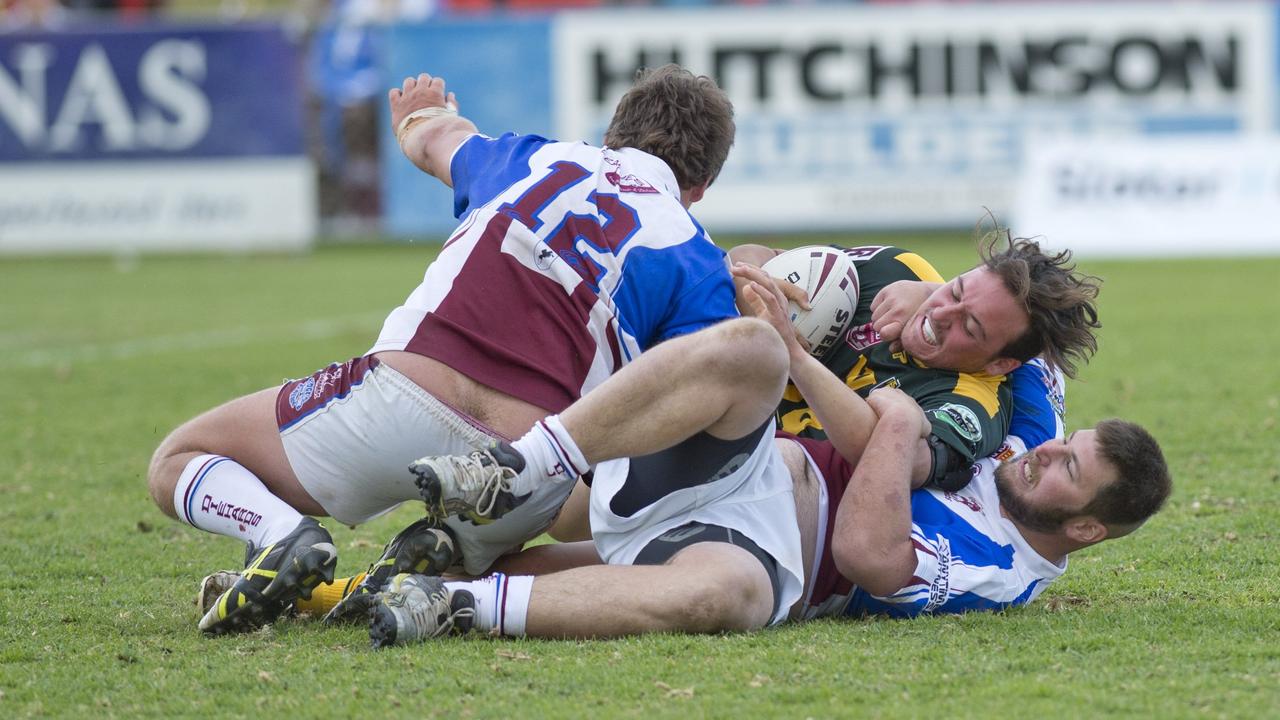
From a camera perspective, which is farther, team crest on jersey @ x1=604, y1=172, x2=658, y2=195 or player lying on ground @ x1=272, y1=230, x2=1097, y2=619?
team crest on jersey @ x1=604, y1=172, x2=658, y2=195

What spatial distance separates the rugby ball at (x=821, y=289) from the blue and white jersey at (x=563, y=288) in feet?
2.06

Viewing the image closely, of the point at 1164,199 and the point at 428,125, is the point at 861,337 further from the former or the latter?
the point at 1164,199

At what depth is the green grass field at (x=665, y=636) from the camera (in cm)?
379

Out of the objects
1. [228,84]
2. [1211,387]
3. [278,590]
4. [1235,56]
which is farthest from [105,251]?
[278,590]

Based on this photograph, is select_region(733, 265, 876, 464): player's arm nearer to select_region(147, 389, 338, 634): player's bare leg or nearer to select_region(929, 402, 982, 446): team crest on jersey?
select_region(929, 402, 982, 446): team crest on jersey

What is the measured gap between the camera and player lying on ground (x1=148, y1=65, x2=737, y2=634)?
4.67 metres

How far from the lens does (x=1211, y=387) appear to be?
9.09 m

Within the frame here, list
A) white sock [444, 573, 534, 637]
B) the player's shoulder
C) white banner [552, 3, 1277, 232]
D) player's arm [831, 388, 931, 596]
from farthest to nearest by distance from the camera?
1. white banner [552, 3, 1277, 232]
2. the player's shoulder
3. player's arm [831, 388, 931, 596]
4. white sock [444, 573, 534, 637]

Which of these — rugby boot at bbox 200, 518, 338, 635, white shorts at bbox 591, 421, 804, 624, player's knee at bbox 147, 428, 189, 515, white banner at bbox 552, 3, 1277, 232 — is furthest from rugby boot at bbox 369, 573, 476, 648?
white banner at bbox 552, 3, 1277, 232

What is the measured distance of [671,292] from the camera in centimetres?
472

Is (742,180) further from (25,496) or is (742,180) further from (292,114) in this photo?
(25,496)

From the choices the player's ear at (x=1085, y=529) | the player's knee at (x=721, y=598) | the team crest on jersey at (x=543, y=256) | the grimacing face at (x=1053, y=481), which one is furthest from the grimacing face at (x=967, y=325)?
the team crest on jersey at (x=543, y=256)

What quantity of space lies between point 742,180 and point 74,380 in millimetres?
11516

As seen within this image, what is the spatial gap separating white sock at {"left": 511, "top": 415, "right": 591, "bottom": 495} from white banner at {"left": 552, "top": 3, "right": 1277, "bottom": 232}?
643 inches
